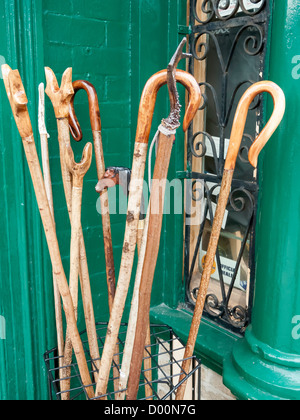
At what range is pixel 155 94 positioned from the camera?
1116 mm

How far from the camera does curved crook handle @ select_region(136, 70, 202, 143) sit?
3.46 ft

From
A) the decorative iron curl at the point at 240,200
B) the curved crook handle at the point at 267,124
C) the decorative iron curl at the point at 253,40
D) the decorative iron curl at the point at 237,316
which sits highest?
the decorative iron curl at the point at 253,40

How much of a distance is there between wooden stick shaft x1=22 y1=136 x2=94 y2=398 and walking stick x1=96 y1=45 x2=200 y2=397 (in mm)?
96

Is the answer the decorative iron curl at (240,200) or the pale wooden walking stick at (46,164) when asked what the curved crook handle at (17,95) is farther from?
the decorative iron curl at (240,200)

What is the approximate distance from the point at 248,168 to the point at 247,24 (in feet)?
1.78

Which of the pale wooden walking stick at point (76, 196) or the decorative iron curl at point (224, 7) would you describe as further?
the decorative iron curl at point (224, 7)

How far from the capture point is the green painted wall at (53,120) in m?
1.48

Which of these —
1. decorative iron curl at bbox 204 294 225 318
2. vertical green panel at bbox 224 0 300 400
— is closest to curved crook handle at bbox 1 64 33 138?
vertical green panel at bbox 224 0 300 400

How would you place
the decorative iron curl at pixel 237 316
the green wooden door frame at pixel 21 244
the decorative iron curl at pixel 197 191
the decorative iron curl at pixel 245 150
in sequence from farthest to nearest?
the decorative iron curl at pixel 197 191, the decorative iron curl at pixel 237 316, the decorative iron curl at pixel 245 150, the green wooden door frame at pixel 21 244

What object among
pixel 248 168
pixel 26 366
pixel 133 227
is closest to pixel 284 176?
pixel 248 168

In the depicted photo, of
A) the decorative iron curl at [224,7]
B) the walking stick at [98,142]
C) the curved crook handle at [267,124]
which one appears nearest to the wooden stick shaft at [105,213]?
the walking stick at [98,142]

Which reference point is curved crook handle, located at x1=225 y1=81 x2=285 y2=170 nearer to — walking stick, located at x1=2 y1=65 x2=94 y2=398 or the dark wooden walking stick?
the dark wooden walking stick

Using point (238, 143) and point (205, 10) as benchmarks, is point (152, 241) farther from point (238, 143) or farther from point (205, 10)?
point (205, 10)

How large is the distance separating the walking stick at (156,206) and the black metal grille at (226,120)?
0.65 m
